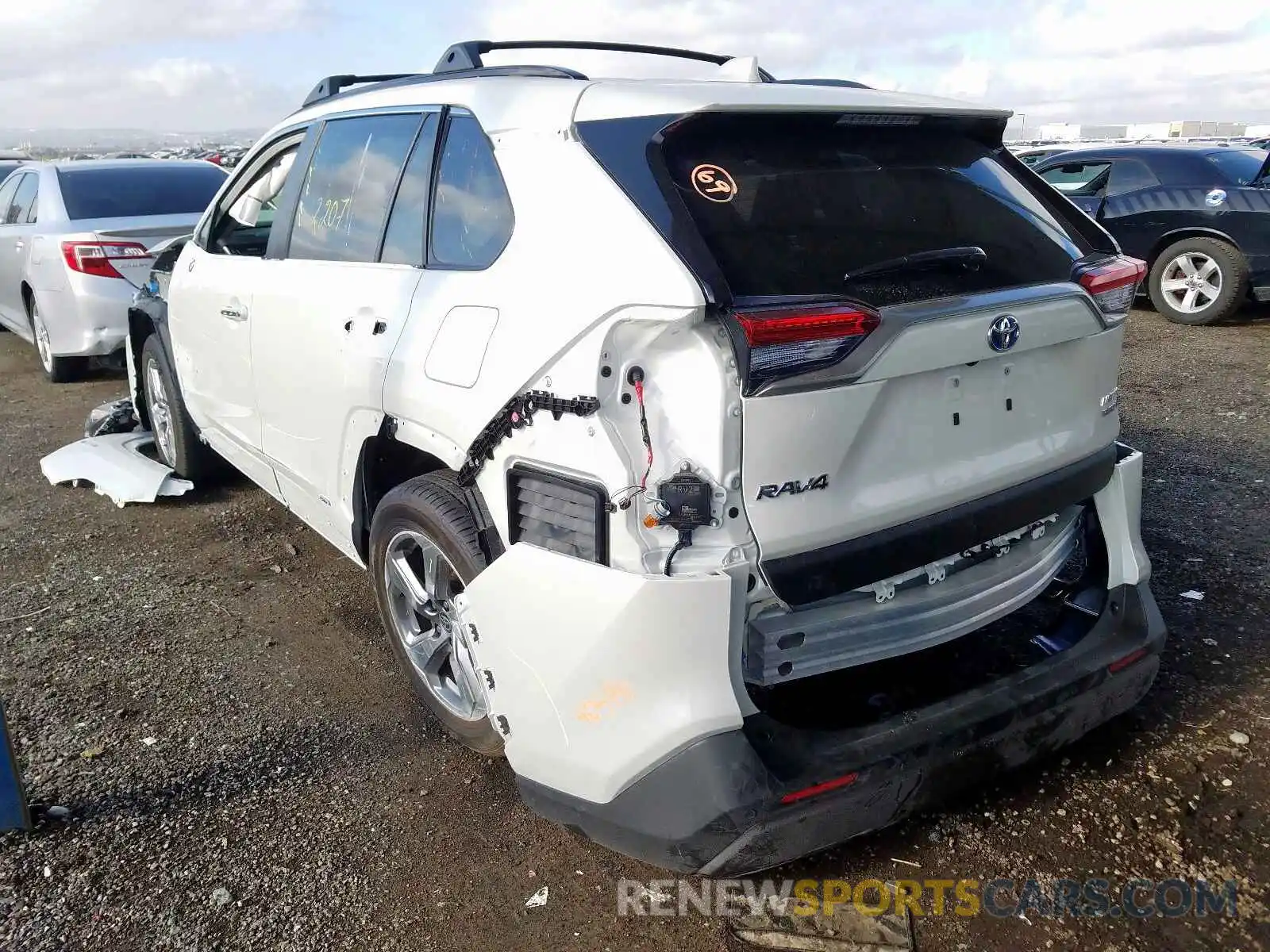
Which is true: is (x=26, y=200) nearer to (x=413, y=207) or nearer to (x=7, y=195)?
(x=7, y=195)

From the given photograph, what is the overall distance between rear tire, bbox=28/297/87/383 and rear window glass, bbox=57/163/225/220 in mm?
935

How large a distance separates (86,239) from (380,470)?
5.31m

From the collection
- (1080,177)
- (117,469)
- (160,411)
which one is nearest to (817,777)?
(160,411)

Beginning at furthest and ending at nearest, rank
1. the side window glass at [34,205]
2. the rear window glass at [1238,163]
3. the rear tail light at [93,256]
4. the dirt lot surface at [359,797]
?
the rear window glass at [1238,163], the side window glass at [34,205], the rear tail light at [93,256], the dirt lot surface at [359,797]

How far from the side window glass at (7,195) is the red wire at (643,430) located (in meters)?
8.55

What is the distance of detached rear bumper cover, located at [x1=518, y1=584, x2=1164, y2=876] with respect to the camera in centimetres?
204

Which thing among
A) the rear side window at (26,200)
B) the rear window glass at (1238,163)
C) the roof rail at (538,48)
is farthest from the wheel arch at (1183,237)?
the rear side window at (26,200)

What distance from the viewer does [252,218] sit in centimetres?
417

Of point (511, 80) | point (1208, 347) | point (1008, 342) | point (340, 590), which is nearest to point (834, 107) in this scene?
point (1008, 342)

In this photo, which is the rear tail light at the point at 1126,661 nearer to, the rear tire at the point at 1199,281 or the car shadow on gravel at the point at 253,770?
the car shadow on gravel at the point at 253,770

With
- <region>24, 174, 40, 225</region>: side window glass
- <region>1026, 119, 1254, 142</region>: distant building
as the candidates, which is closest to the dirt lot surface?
<region>24, 174, 40, 225</region>: side window glass

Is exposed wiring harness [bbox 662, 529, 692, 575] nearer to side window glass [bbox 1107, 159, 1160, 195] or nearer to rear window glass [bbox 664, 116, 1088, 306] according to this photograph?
rear window glass [bbox 664, 116, 1088, 306]

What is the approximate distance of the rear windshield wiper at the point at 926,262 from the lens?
7.37 feet

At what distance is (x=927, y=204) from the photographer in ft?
8.25
